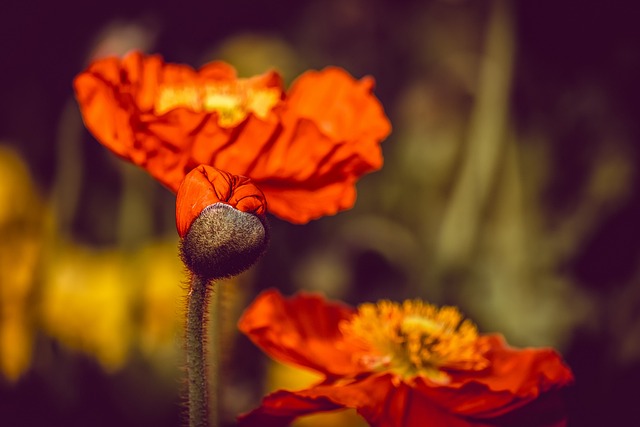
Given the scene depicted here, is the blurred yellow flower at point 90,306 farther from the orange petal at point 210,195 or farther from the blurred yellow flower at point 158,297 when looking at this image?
the orange petal at point 210,195

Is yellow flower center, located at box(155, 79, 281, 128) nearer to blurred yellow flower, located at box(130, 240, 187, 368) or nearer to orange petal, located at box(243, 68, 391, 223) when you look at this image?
orange petal, located at box(243, 68, 391, 223)

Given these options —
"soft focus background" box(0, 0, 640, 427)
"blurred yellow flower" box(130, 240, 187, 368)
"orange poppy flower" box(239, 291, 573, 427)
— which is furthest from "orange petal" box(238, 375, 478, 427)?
"blurred yellow flower" box(130, 240, 187, 368)

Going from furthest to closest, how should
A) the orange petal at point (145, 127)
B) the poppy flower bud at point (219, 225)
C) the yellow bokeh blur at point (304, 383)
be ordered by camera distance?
the yellow bokeh blur at point (304, 383)
the orange petal at point (145, 127)
the poppy flower bud at point (219, 225)

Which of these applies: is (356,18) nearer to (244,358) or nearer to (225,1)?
(225,1)

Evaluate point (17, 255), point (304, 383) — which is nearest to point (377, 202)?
point (304, 383)

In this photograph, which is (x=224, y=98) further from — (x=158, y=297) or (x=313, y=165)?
(x=158, y=297)

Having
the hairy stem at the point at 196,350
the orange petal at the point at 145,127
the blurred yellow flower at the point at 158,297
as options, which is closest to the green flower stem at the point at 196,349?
the hairy stem at the point at 196,350
